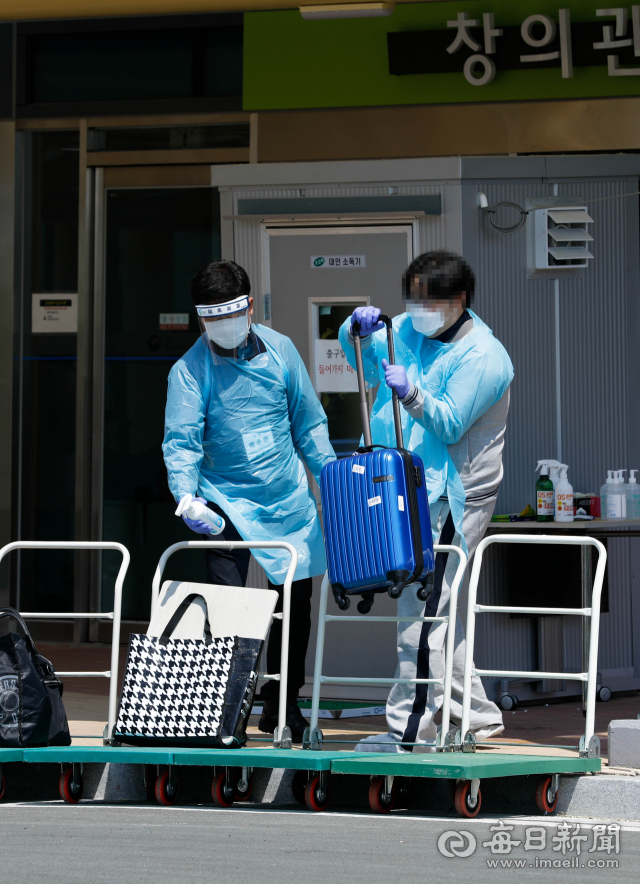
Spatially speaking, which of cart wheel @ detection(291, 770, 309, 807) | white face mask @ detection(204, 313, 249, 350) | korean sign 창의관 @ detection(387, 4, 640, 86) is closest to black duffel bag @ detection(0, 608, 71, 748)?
cart wheel @ detection(291, 770, 309, 807)

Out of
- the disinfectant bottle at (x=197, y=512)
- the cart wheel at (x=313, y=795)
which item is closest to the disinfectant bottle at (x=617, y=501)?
the disinfectant bottle at (x=197, y=512)

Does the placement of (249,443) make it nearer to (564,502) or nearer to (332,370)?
(332,370)

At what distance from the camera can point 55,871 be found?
401cm

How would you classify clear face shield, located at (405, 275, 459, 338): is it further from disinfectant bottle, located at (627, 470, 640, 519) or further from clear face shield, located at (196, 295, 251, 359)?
disinfectant bottle, located at (627, 470, 640, 519)

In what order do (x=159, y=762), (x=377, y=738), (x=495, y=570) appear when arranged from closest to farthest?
(x=159, y=762) → (x=377, y=738) → (x=495, y=570)

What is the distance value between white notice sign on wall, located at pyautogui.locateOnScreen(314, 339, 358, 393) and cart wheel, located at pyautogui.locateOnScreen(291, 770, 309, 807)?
2658 millimetres

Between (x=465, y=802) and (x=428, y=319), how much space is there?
1888 mm

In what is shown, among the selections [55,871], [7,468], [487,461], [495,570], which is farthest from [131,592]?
[55,871]

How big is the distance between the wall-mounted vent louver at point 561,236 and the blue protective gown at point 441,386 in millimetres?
1944

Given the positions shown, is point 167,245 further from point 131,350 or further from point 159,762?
point 159,762

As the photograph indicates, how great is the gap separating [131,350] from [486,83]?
9.90 ft

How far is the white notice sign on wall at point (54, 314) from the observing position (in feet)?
29.9

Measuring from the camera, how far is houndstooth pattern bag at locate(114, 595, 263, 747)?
4.97 metres

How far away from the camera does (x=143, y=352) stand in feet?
29.7
